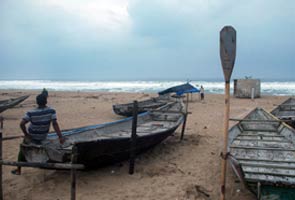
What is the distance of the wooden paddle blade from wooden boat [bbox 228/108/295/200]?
1407 mm

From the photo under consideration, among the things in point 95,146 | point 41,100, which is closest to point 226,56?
point 95,146

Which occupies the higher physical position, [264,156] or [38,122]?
[38,122]

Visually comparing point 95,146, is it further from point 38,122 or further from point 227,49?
point 227,49

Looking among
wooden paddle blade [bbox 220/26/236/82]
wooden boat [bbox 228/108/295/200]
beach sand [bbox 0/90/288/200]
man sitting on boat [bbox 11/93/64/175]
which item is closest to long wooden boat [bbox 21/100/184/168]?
man sitting on boat [bbox 11/93/64/175]

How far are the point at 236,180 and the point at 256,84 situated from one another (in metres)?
20.9

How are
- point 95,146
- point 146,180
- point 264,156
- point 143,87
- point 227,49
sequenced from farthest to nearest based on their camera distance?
point 143,87
point 146,180
point 264,156
point 95,146
point 227,49

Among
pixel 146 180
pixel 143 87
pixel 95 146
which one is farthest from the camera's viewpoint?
pixel 143 87

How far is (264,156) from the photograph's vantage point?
4934 mm

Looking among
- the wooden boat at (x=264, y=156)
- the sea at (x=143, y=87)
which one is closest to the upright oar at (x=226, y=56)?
the wooden boat at (x=264, y=156)

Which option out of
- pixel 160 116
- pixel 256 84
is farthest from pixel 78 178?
pixel 256 84

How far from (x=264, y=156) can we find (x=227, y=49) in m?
2.41

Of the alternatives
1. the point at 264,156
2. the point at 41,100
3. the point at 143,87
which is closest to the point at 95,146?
the point at 41,100

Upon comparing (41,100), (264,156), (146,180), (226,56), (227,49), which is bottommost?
(146,180)

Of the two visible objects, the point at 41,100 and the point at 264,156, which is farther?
the point at 264,156
